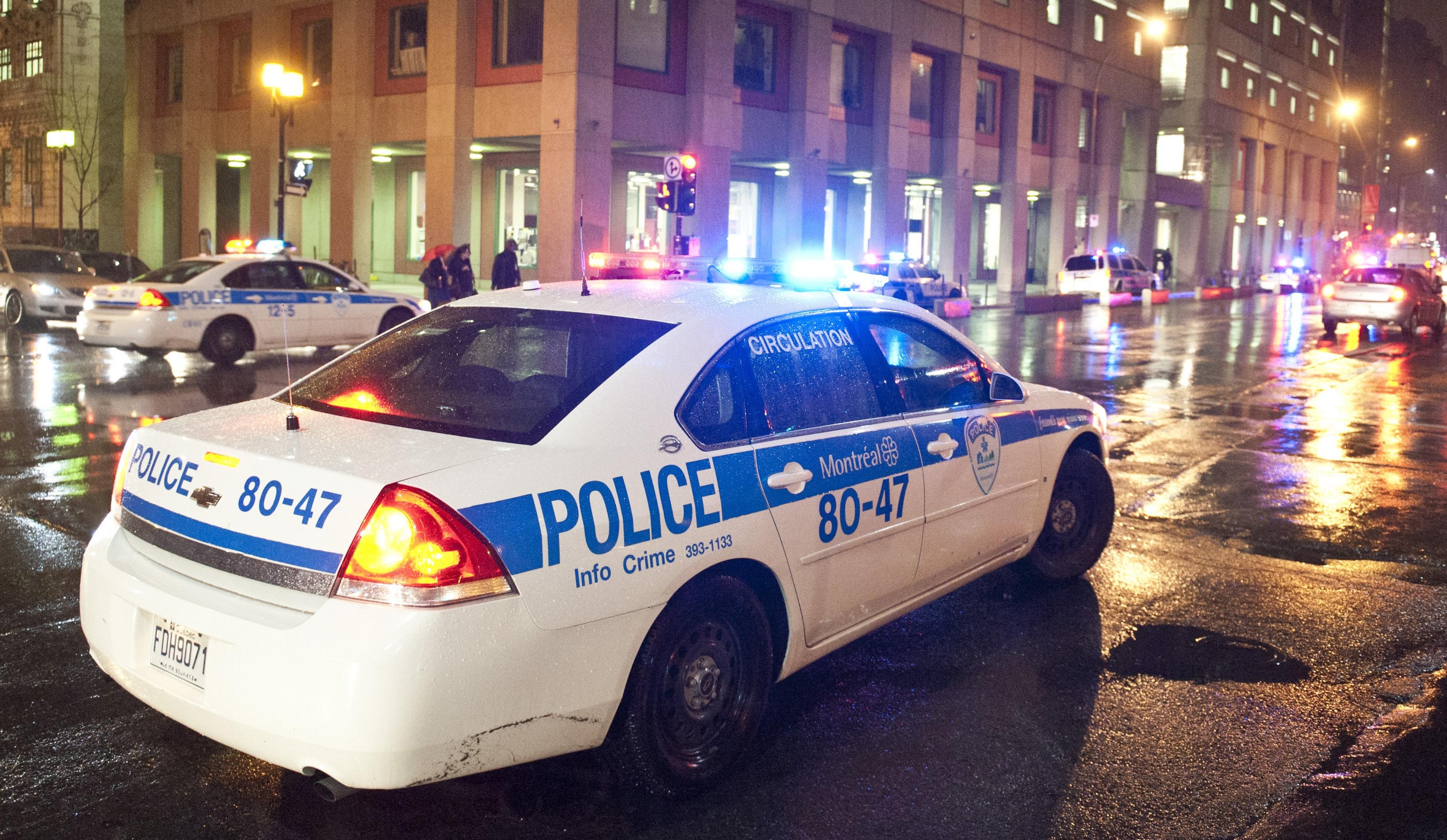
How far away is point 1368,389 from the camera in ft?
55.5

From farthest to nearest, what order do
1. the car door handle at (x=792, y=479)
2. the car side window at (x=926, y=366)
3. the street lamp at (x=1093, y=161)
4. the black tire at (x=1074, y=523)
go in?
the street lamp at (x=1093, y=161), the black tire at (x=1074, y=523), the car side window at (x=926, y=366), the car door handle at (x=792, y=479)

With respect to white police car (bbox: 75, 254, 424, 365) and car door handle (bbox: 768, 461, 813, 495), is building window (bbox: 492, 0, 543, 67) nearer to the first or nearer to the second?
white police car (bbox: 75, 254, 424, 365)

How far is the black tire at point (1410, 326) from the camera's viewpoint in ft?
89.5

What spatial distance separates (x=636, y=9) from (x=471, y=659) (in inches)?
1237

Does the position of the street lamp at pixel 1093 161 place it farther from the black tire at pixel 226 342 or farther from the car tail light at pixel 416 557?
the car tail light at pixel 416 557

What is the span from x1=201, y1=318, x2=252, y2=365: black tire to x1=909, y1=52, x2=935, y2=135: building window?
30400 millimetres

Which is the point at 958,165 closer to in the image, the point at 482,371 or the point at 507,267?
the point at 507,267

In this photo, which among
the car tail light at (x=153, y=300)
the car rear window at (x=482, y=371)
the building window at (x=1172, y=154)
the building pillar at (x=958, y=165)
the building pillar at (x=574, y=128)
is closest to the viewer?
the car rear window at (x=482, y=371)

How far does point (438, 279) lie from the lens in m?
24.0

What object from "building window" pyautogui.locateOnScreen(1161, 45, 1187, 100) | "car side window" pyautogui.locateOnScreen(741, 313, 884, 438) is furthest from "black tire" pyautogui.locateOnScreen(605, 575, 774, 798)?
"building window" pyautogui.locateOnScreen(1161, 45, 1187, 100)

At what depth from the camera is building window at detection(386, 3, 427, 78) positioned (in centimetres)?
3506

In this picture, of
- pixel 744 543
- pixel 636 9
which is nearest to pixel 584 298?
pixel 744 543

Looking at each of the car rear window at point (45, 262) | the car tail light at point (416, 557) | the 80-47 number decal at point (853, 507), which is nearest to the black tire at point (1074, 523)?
the 80-47 number decal at point (853, 507)

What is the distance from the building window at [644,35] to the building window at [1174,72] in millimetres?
40471
